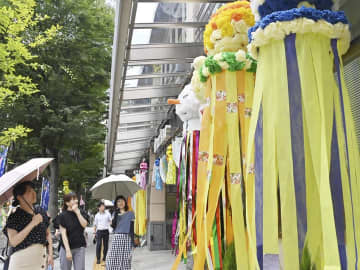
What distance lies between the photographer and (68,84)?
1397 centimetres

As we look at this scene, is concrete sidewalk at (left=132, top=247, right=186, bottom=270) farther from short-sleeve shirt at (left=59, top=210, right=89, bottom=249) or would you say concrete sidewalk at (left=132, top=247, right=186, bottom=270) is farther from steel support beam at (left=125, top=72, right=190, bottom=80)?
steel support beam at (left=125, top=72, right=190, bottom=80)

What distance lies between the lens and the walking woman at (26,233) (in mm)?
3346

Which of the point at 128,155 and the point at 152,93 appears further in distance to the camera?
the point at 128,155

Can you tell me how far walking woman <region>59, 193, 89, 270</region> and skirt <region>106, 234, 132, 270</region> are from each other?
0.50 meters

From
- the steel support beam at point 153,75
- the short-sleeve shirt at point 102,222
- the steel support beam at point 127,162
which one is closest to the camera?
the steel support beam at point 153,75

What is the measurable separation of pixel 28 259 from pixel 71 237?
1640mm

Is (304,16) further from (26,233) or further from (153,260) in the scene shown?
(153,260)

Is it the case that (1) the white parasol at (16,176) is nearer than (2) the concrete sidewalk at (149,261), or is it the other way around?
(1) the white parasol at (16,176)

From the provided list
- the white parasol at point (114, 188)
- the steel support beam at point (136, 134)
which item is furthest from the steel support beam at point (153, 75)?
the steel support beam at point (136, 134)

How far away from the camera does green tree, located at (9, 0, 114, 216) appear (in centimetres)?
1314

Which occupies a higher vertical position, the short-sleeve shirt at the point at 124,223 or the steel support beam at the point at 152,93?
the steel support beam at the point at 152,93

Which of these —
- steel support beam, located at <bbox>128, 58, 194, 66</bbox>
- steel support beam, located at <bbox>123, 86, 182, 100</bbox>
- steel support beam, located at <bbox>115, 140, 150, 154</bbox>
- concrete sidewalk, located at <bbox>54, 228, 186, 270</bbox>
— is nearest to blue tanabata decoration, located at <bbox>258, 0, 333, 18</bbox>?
steel support beam, located at <bbox>128, 58, 194, 66</bbox>

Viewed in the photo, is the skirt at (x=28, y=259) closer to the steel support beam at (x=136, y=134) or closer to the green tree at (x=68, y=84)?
the steel support beam at (x=136, y=134)

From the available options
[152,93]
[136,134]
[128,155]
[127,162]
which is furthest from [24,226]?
[127,162]
